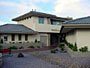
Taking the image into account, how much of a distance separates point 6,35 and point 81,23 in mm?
21030

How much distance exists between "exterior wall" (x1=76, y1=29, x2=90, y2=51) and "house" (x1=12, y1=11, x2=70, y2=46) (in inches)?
823

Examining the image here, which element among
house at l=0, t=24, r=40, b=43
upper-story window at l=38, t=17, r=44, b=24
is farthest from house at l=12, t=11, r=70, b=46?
house at l=0, t=24, r=40, b=43

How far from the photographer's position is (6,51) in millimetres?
24594

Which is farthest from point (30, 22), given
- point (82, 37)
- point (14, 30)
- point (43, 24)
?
point (82, 37)

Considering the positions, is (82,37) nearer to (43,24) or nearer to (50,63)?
(50,63)

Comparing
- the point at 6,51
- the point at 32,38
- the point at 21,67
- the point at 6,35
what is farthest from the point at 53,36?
the point at 21,67

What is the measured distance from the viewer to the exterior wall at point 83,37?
20312mm

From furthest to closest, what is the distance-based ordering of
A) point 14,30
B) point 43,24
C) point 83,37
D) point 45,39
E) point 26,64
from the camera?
point 45,39 < point 43,24 < point 14,30 < point 83,37 < point 26,64

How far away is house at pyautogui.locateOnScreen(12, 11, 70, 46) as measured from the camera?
41.0 meters

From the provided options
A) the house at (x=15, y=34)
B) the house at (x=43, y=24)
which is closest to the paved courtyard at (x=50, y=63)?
the house at (x=15, y=34)

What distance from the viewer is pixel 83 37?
20375 mm

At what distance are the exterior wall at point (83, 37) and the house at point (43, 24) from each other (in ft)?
68.6

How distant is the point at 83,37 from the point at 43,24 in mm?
22268

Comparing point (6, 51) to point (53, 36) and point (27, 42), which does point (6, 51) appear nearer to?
point (27, 42)
